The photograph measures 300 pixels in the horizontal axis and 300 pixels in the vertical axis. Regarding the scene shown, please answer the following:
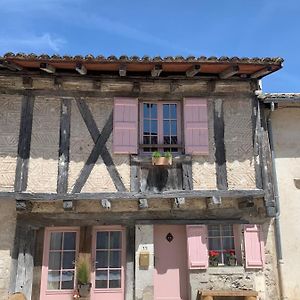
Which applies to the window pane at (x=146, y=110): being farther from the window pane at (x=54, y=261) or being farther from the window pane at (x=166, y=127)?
the window pane at (x=54, y=261)

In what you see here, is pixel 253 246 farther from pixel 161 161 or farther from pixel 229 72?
pixel 229 72

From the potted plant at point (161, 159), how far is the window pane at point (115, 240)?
184 cm

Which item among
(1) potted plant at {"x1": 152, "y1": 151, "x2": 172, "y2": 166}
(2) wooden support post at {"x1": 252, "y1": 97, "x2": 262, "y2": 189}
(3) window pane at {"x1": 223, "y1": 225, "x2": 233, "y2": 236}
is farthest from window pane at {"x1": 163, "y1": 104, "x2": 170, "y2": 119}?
(3) window pane at {"x1": 223, "y1": 225, "x2": 233, "y2": 236}

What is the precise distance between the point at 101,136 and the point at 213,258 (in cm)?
357

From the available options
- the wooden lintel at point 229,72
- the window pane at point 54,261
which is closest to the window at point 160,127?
the wooden lintel at point 229,72

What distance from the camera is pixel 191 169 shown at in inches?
318

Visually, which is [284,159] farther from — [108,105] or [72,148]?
[72,148]

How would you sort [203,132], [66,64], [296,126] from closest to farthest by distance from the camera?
1. [66,64]
2. [203,132]
3. [296,126]

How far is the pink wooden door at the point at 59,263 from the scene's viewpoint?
26.2 ft

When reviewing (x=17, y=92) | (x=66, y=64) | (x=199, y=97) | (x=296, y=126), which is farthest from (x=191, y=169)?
(x=17, y=92)

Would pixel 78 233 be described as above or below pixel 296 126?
below

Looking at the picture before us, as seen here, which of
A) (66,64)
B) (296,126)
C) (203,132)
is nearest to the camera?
(66,64)

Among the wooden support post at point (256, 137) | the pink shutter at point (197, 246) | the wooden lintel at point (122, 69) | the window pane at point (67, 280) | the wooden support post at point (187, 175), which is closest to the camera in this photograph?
the wooden lintel at point (122, 69)

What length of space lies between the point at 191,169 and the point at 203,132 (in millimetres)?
864
